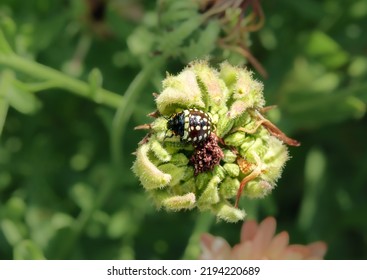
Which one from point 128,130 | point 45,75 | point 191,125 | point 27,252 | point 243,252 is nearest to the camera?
point 191,125

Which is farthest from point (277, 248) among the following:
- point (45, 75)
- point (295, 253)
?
point (45, 75)

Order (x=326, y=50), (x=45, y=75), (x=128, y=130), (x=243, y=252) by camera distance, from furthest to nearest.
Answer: (x=128, y=130) < (x=326, y=50) < (x=45, y=75) < (x=243, y=252)

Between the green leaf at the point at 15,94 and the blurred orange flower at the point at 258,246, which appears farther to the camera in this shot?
the green leaf at the point at 15,94

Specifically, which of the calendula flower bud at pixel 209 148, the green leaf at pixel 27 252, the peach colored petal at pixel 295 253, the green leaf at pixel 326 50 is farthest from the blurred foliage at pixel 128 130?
the calendula flower bud at pixel 209 148

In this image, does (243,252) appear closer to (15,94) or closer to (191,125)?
(191,125)

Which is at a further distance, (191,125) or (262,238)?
(262,238)

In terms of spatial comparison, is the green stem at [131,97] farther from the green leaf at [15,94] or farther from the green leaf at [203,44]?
the green leaf at [15,94]

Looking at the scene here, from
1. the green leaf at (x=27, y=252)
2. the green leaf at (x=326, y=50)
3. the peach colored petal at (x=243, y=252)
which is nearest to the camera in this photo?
the peach colored petal at (x=243, y=252)
